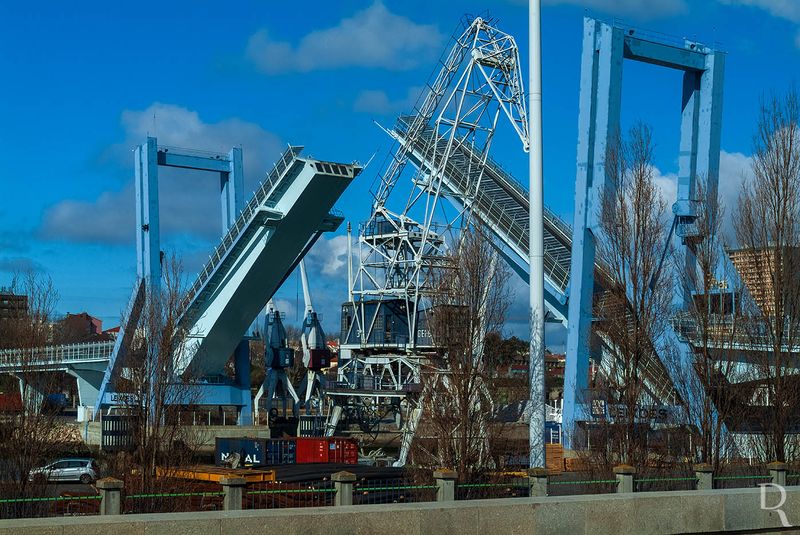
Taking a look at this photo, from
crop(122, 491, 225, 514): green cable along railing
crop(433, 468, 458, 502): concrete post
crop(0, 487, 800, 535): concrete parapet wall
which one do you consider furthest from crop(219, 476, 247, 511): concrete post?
crop(0, 487, 800, 535): concrete parapet wall

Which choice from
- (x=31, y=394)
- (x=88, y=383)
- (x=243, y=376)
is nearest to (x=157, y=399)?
(x=31, y=394)

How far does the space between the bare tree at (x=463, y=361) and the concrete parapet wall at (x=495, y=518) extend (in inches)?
254

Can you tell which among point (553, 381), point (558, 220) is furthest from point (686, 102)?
point (553, 381)

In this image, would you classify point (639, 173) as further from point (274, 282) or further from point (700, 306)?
point (274, 282)

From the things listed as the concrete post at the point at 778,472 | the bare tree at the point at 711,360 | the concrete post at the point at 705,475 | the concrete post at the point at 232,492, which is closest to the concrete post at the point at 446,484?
the concrete post at the point at 232,492

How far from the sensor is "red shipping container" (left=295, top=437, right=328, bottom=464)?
41.6m

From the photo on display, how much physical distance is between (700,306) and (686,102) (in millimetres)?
16493

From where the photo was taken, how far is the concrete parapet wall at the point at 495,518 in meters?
10.8

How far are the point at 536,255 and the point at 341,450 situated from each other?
24.4 metres

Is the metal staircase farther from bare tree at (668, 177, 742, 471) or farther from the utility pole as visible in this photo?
the utility pole

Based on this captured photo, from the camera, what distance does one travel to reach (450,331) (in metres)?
22.1

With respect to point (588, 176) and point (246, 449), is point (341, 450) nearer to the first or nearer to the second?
point (246, 449)

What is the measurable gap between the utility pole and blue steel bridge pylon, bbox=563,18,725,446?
628 inches

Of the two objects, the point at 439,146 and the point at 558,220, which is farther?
the point at 439,146
